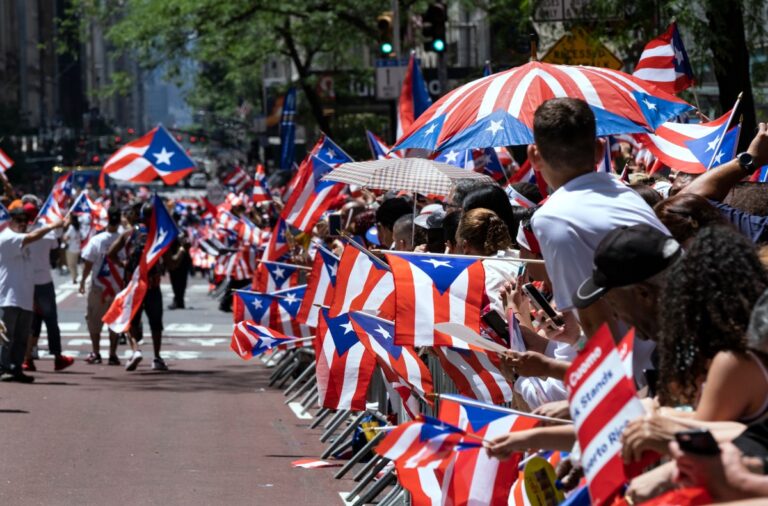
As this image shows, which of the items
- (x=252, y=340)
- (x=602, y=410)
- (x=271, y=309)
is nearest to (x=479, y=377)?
(x=602, y=410)

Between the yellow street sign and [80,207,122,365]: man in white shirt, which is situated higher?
the yellow street sign

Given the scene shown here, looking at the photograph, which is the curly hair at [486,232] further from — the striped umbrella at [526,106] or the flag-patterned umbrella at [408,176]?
the flag-patterned umbrella at [408,176]

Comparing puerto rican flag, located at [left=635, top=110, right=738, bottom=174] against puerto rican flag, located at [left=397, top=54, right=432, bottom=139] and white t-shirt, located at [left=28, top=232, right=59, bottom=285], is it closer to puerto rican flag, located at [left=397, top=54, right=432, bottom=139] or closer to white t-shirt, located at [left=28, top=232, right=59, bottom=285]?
puerto rican flag, located at [left=397, top=54, right=432, bottom=139]

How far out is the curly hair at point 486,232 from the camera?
8.03 metres

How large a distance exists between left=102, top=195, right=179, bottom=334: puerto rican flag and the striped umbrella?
28.3ft

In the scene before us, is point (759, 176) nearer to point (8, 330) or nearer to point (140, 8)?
point (8, 330)

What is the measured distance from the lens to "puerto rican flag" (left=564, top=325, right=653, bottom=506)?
425 centimetres

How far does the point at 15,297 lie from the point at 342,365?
27.1ft

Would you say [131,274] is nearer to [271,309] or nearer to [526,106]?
[271,309]

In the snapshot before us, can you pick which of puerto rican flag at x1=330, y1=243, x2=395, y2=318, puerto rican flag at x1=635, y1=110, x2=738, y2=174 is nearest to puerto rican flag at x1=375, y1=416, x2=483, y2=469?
puerto rican flag at x1=330, y1=243, x2=395, y2=318

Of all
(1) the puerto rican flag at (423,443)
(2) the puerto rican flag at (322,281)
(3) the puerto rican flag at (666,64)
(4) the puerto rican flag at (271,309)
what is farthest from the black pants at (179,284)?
(1) the puerto rican flag at (423,443)

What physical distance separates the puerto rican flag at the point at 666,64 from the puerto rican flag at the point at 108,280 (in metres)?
9.15

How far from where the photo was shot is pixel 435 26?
22.6 m

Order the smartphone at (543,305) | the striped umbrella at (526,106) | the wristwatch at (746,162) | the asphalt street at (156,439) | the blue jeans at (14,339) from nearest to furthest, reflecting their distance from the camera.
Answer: the smartphone at (543,305) < the wristwatch at (746,162) < the striped umbrella at (526,106) < the asphalt street at (156,439) < the blue jeans at (14,339)
